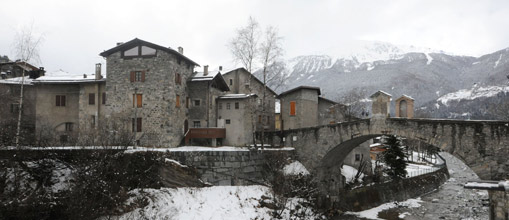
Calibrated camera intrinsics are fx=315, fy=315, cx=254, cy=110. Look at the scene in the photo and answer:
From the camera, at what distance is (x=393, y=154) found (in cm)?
2931

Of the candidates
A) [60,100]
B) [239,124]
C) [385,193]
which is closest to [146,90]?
[239,124]

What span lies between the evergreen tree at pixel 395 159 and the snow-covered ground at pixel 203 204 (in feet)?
43.1

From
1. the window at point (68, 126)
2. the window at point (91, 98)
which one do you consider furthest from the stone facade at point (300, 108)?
the window at point (68, 126)

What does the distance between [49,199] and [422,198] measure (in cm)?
2871

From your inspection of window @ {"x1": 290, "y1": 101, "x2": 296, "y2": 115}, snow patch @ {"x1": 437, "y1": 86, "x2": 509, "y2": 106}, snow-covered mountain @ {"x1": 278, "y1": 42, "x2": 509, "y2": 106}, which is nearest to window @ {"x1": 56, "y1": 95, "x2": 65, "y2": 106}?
window @ {"x1": 290, "y1": 101, "x2": 296, "y2": 115}

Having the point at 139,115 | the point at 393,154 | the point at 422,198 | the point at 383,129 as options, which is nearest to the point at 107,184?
the point at 139,115

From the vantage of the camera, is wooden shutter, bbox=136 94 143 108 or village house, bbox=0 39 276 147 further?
wooden shutter, bbox=136 94 143 108

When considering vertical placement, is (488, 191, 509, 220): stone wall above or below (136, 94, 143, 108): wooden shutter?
below

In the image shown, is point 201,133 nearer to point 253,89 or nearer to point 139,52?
point 139,52

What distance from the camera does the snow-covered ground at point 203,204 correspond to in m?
16.2

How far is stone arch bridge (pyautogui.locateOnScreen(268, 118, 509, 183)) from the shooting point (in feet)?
53.2

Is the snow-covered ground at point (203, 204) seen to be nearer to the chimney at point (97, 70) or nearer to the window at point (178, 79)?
the window at point (178, 79)

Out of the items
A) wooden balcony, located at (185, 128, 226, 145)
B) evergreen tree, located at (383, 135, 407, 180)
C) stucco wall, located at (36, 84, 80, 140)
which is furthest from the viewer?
stucco wall, located at (36, 84, 80, 140)

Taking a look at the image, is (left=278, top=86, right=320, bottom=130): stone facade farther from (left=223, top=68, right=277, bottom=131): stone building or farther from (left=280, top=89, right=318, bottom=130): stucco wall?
(left=223, top=68, right=277, bottom=131): stone building
